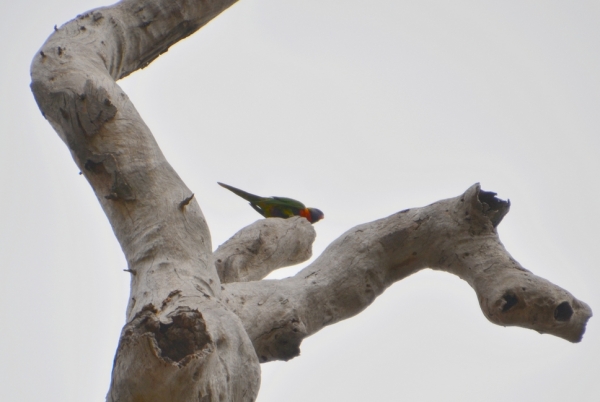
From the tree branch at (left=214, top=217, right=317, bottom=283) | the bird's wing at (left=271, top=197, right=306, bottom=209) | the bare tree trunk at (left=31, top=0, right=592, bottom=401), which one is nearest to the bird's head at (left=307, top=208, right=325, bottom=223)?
the bird's wing at (left=271, top=197, right=306, bottom=209)

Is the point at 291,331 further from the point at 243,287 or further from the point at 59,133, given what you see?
the point at 59,133

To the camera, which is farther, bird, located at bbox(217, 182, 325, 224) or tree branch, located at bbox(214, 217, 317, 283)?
bird, located at bbox(217, 182, 325, 224)

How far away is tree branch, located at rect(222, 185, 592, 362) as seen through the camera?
2047 millimetres

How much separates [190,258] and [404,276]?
1052 millimetres

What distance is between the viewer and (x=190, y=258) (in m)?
1.81

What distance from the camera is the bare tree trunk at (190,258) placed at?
1.37 meters

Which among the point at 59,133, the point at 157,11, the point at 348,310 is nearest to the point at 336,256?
the point at 348,310

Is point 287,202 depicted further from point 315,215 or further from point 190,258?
point 190,258

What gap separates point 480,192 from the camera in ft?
7.71

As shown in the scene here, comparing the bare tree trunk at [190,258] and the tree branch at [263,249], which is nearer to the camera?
the bare tree trunk at [190,258]

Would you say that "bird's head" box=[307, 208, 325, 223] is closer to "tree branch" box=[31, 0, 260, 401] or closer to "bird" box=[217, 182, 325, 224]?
"bird" box=[217, 182, 325, 224]

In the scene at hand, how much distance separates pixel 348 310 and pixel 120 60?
1469mm

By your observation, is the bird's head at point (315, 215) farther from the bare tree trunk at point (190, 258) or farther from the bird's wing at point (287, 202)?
the bare tree trunk at point (190, 258)

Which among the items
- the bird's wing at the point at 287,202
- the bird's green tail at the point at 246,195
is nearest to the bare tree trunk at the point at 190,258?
the bird's green tail at the point at 246,195
